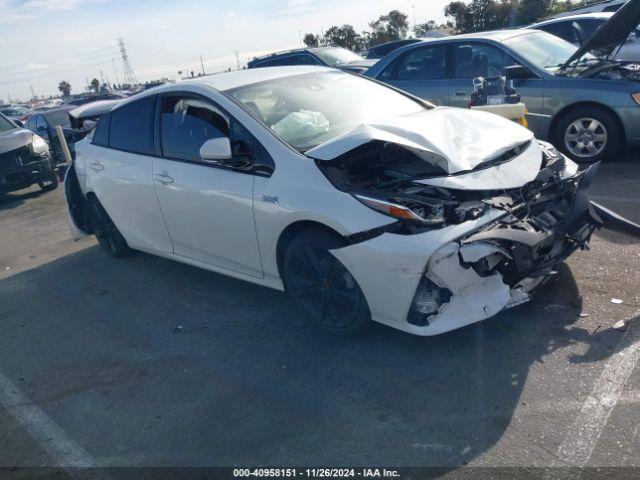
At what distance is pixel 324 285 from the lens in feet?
12.2

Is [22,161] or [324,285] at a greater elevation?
[324,285]

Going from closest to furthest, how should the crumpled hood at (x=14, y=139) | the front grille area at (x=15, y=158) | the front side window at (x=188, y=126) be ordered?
the front side window at (x=188, y=126)
the front grille area at (x=15, y=158)
the crumpled hood at (x=14, y=139)

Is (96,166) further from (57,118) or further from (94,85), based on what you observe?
(94,85)

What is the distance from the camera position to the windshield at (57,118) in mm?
15180

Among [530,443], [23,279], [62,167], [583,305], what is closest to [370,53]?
[62,167]

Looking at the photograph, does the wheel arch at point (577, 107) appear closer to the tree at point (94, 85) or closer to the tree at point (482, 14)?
the tree at point (482, 14)

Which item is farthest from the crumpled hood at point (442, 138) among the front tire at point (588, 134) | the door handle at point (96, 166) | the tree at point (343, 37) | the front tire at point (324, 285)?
the tree at point (343, 37)

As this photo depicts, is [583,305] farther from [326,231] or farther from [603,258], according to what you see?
[326,231]

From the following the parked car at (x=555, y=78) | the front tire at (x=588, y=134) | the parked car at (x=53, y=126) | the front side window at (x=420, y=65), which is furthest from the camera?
the parked car at (x=53, y=126)

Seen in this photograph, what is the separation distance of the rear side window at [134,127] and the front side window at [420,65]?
449 cm

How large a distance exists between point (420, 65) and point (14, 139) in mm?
7268

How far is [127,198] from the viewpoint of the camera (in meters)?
5.27

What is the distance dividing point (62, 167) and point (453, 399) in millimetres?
10782

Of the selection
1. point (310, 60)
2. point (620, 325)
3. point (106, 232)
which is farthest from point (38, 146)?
point (620, 325)
